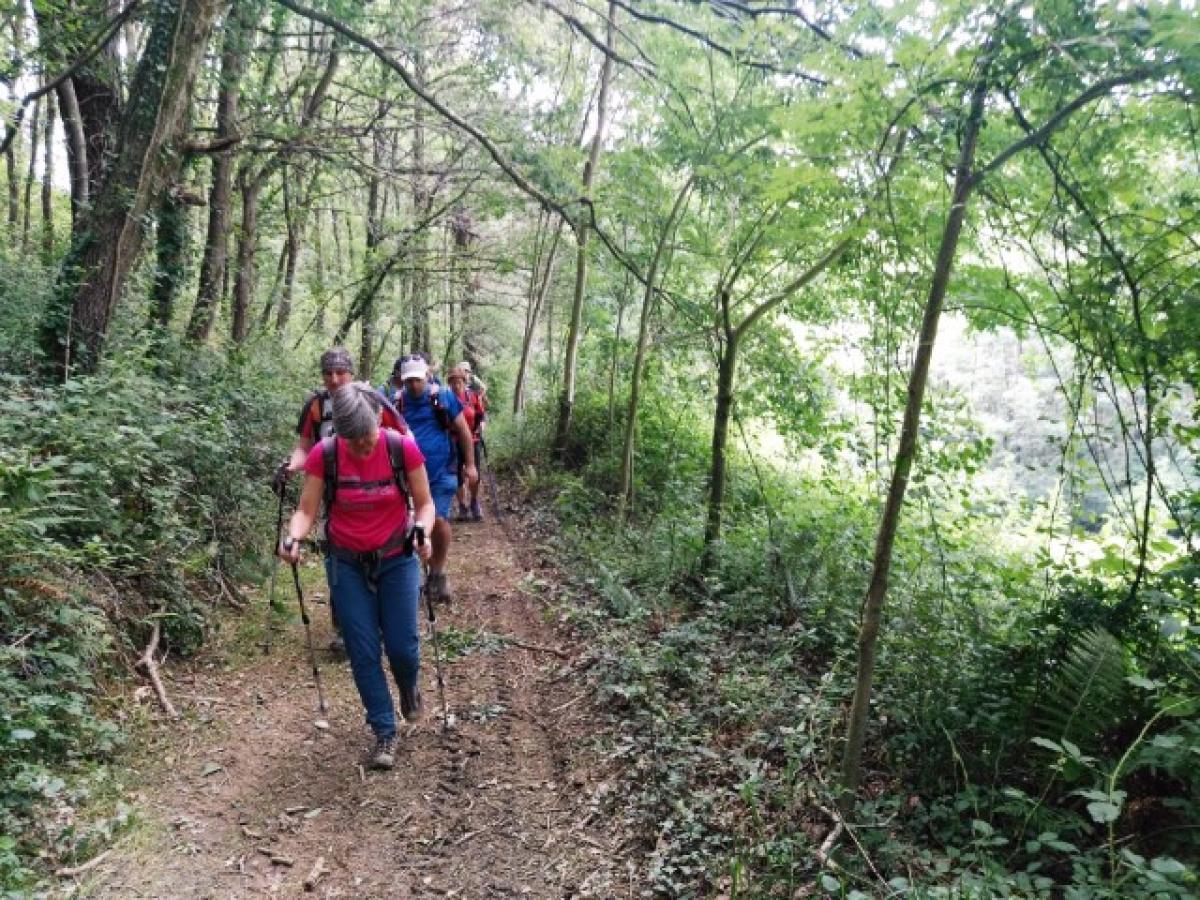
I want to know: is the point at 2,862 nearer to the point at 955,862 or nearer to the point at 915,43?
the point at 955,862

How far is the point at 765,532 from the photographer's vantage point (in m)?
8.11

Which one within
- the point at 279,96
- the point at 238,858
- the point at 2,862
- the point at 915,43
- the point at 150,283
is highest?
the point at 279,96

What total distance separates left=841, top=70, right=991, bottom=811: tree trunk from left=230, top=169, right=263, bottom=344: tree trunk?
11.8m

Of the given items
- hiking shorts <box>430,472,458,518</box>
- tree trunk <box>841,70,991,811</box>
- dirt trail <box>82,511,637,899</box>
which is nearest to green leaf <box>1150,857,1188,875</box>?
tree trunk <box>841,70,991,811</box>

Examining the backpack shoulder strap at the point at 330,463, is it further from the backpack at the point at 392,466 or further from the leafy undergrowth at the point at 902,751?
the leafy undergrowth at the point at 902,751

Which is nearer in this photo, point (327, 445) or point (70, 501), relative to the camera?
point (327, 445)

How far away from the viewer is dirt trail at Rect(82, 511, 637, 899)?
385 cm

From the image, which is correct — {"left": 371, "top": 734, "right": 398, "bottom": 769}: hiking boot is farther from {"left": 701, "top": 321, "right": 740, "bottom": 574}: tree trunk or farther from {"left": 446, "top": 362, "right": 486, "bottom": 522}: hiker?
{"left": 446, "top": 362, "right": 486, "bottom": 522}: hiker

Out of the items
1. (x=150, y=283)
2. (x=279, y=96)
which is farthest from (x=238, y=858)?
(x=279, y=96)

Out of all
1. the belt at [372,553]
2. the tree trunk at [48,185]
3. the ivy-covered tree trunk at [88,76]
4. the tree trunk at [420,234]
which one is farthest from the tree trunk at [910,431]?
the tree trunk at [48,185]

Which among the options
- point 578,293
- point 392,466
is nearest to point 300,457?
point 392,466

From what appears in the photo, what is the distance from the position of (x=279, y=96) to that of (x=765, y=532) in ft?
32.9

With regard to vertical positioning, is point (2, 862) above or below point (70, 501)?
below

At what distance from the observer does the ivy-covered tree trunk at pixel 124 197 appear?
6.79 m
